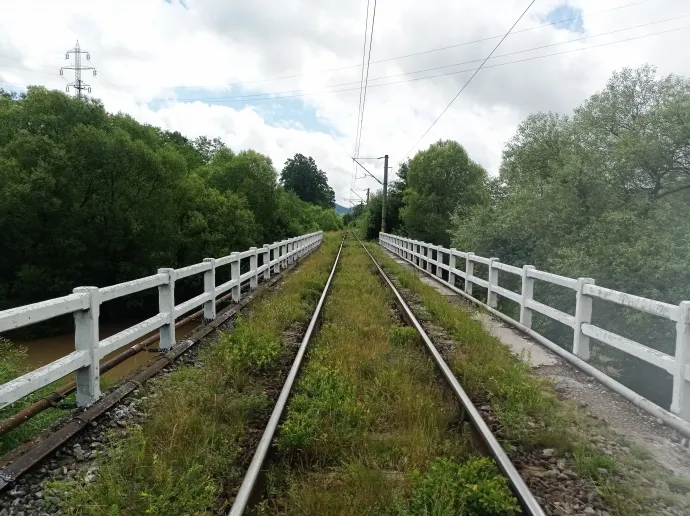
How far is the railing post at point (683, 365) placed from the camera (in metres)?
4.62

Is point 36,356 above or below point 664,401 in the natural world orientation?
below

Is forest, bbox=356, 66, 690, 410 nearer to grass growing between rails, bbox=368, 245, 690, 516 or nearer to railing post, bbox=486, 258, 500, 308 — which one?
railing post, bbox=486, 258, 500, 308

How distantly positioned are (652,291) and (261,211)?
29.9 metres

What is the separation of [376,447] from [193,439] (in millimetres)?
1375

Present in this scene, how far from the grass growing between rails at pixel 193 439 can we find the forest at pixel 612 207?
29.0ft

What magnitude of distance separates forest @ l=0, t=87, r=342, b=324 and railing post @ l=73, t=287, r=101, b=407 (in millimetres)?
17823

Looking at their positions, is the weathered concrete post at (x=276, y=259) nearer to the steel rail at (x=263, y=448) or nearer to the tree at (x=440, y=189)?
the steel rail at (x=263, y=448)

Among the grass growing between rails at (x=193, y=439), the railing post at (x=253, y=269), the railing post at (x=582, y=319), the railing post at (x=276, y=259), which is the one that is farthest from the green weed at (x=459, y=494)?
the railing post at (x=276, y=259)

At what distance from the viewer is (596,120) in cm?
1925

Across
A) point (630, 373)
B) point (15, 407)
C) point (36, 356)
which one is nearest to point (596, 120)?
point (630, 373)

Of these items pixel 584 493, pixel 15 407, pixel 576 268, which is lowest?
pixel 15 407

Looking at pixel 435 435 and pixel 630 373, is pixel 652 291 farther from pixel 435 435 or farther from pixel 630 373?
pixel 435 435

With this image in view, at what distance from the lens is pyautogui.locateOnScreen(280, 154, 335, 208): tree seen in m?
121

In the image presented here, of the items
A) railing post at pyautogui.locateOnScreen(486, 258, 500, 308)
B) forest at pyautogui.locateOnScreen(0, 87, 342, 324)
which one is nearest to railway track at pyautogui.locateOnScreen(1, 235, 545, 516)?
railing post at pyautogui.locateOnScreen(486, 258, 500, 308)
